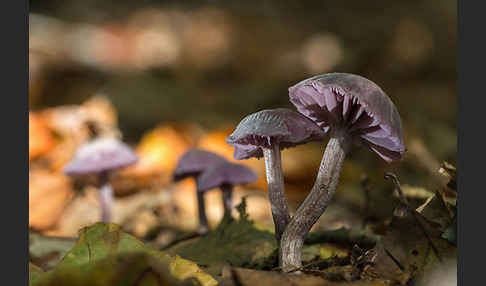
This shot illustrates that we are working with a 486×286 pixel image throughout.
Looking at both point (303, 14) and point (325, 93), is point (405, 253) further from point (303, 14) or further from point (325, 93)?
point (303, 14)

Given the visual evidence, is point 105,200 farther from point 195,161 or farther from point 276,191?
point 276,191

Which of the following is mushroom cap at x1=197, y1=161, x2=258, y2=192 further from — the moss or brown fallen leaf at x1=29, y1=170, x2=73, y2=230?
brown fallen leaf at x1=29, y1=170, x2=73, y2=230

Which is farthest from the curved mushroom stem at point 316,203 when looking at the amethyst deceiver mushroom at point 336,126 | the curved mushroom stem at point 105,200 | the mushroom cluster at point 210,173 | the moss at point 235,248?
the curved mushroom stem at point 105,200

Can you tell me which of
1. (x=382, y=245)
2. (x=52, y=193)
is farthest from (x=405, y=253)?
(x=52, y=193)

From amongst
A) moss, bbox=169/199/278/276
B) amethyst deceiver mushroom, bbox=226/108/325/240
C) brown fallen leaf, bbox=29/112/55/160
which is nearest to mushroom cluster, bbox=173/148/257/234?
moss, bbox=169/199/278/276

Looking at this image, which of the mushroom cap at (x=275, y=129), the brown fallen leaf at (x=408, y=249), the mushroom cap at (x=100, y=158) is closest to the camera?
the brown fallen leaf at (x=408, y=249)

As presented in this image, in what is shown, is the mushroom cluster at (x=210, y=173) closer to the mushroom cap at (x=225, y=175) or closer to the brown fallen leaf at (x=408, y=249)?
the mushroom cap at (x=225, y=175)
